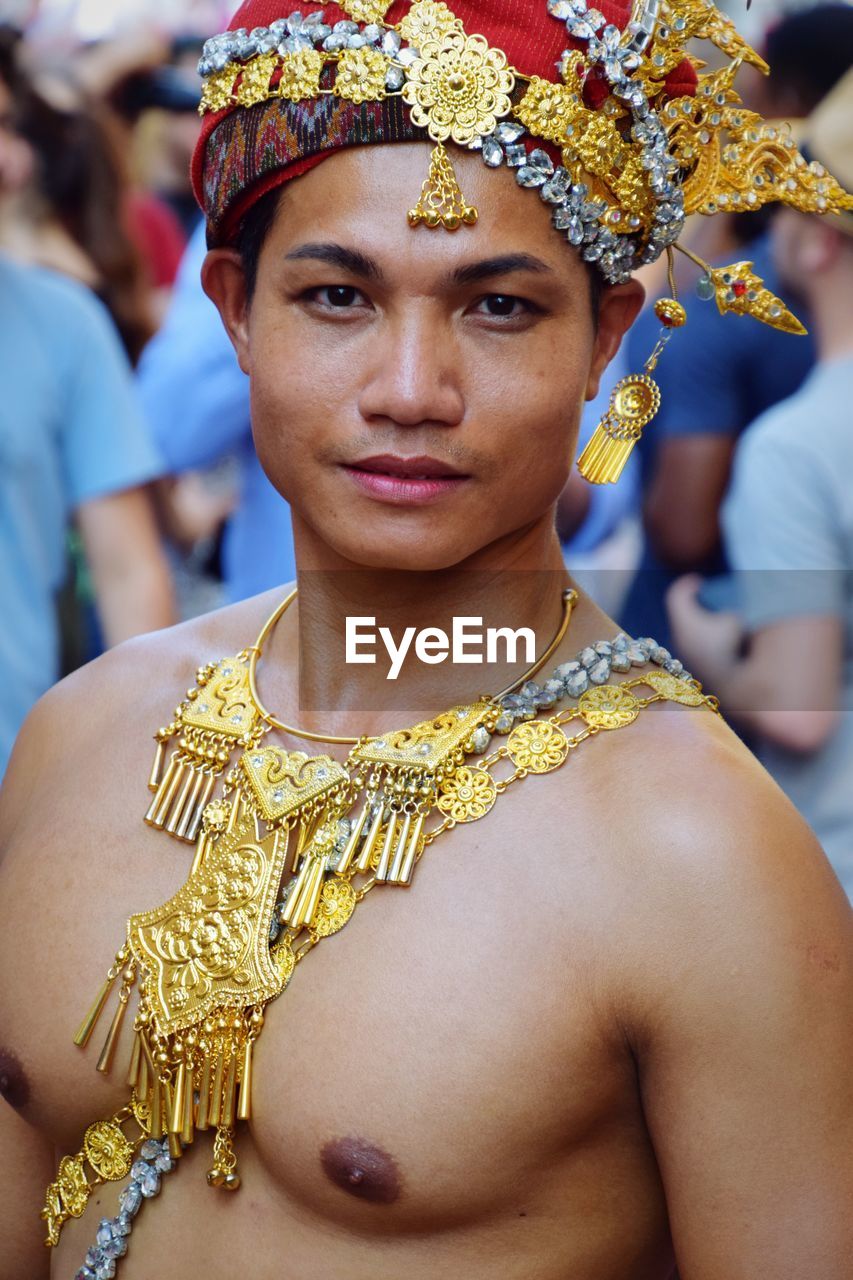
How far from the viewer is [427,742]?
85.7 inches

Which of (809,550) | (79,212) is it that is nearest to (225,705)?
(809,550)

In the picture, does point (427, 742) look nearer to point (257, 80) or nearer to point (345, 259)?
point (345, 259)

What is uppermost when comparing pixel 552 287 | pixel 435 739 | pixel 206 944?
pixel 552 287

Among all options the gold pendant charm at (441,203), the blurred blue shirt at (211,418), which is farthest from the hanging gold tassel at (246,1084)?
the blurred blue shirt at (211,418)

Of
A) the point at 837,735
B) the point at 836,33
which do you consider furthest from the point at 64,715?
the point at 836,33

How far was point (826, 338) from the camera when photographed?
3.75 metres

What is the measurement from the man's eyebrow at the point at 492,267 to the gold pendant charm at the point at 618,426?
0.28 meters

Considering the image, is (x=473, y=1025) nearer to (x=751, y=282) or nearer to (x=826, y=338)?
(x=751, y=282)

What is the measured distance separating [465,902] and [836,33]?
2.51m

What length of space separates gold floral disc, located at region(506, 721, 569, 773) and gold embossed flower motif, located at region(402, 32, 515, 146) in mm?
703

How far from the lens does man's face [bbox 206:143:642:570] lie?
2.00 meters

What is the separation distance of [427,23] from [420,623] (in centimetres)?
74

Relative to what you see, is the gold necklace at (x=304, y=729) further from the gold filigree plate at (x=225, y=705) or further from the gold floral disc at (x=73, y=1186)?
the gold floral disc at (x=73, y=1186)

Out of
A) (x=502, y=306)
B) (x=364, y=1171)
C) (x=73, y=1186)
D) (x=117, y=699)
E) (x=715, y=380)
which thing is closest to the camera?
(x=364, y=1171)
